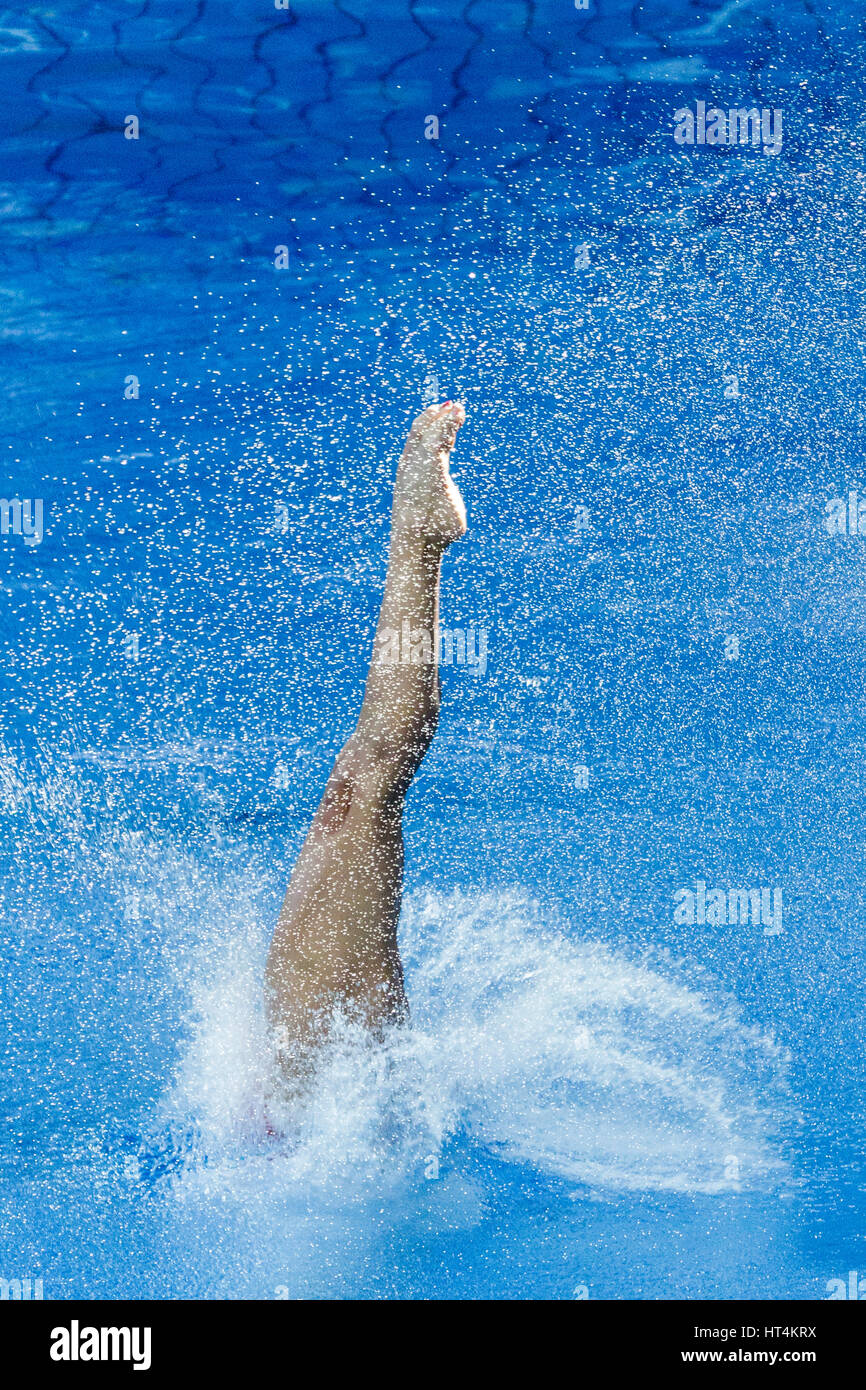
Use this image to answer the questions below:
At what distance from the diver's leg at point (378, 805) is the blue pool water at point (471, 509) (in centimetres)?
114

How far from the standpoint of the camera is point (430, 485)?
2.85m

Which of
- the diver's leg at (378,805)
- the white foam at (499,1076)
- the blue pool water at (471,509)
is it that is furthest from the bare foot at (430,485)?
the blue pool water at (471,509)

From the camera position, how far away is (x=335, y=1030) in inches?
129

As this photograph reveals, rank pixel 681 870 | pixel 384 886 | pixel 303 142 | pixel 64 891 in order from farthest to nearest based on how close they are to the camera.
Result: 1. pixel 681 870
2. pixel 303 142
3. pixel 64 891
4. pixel 384 886

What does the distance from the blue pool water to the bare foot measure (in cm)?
198

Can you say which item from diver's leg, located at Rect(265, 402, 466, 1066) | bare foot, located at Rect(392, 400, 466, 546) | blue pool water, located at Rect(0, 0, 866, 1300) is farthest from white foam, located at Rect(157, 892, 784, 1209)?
bare foot, located at Rect(392, 400, 466, 546)

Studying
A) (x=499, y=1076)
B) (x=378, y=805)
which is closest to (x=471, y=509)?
(x=499, y=1076)

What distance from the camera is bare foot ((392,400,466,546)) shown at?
2854mm

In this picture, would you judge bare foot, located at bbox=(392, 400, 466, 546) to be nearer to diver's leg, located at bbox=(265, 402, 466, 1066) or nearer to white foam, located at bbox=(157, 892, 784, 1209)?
diver's leg, located at bbox=(265, 402, 466, 1066)

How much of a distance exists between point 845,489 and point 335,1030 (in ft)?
13.1

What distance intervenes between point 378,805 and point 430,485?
2.56 feet

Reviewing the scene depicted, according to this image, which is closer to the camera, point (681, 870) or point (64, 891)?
point (64, 891)

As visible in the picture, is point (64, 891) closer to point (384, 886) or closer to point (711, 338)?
point (384, 886)

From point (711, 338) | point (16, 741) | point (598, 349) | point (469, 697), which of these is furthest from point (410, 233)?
point (16, 741)
